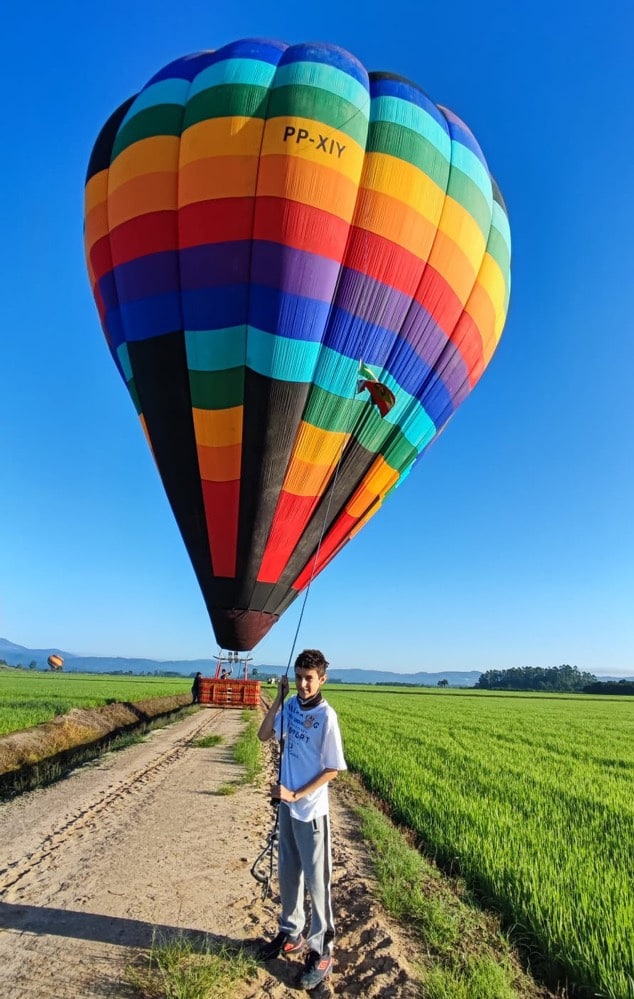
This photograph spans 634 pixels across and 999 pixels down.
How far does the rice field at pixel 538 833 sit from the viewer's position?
12.4 ft

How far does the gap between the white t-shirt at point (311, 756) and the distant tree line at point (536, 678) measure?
149 meters

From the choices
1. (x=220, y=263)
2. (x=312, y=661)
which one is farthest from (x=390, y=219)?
(x=312, y=661)

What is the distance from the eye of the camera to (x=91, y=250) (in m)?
9.27

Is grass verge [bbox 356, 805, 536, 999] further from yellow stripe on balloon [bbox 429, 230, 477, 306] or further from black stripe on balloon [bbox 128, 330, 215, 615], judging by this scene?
yellow stripe on balloon [bbox 429, 230, 477, 306]

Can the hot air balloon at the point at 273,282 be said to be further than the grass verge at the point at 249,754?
No

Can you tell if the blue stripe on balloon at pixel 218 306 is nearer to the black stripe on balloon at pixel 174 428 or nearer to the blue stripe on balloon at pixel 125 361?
the black stripe on balloon at pixel 174 428

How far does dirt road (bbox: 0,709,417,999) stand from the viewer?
11.5 ft

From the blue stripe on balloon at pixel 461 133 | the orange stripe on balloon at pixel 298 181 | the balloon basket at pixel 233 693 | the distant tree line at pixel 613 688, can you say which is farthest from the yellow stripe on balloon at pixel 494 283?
the distant tree line at pixel 613 688

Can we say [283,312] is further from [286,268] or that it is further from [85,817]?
[85,817]

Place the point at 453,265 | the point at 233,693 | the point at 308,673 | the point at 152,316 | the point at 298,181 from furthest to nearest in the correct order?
1. the point at 233,693
2. the point at 453,265
3. the point at 152,316
4. the point at 298,181
5. the point at 308,673

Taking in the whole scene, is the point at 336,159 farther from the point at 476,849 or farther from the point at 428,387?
the point at 476,849

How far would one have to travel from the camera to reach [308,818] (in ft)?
12.1

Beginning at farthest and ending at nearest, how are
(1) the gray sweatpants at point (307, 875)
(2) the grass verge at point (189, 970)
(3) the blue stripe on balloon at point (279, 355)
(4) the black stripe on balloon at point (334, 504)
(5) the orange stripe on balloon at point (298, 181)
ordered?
(4) the black stripe on balloon at point (334, 504) → (3) the blue stripe on balloon at point (279, 355) → (5) the orange stripe on balloon at point (298, 181) → (1) the gray sweatpants at point (307, 875) → (2) the grass verge at point (189, 970)

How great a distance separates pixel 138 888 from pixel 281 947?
1.63 m
